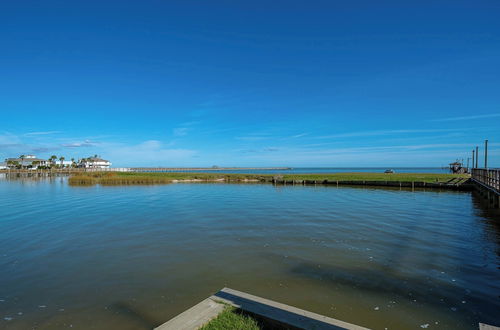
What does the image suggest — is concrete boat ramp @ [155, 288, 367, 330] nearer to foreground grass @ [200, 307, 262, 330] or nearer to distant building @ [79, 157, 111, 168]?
foreground grass @ [200, 307, 262, 330]

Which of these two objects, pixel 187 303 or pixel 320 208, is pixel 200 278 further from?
pixel 320 208

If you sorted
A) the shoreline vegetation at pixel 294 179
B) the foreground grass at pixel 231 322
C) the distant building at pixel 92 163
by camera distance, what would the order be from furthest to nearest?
the distant building at pixel 92 163
the shoreline vegetation at pixel 294 179
the foreground grass at pixel 231 322

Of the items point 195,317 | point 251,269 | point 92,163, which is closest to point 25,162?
point 92,163

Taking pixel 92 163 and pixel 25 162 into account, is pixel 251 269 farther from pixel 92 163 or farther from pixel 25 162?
pixel 25 162

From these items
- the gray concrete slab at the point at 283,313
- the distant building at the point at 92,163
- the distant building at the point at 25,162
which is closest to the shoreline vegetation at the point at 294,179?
the gray concrete slab at the point at 283,313

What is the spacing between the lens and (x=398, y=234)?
14.0m

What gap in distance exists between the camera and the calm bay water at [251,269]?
6.61 meters

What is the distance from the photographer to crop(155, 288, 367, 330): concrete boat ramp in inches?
185

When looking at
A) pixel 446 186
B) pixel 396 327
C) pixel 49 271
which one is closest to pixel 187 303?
pixel 396 327

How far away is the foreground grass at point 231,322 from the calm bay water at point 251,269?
6.62 feet

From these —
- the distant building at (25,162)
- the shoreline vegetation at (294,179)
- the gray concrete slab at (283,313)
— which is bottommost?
the gray concrete slab at (283,313)

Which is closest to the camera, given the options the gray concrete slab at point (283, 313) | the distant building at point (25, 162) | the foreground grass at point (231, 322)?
the gray concrete slab at point (283, 313)

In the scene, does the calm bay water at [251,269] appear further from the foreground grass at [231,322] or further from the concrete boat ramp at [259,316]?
the foreground grass at [231,322]

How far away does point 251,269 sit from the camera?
929cm
